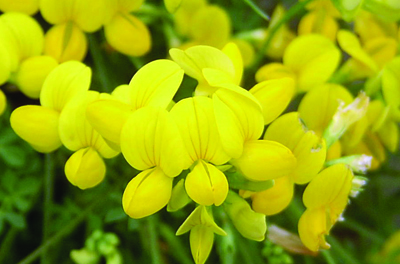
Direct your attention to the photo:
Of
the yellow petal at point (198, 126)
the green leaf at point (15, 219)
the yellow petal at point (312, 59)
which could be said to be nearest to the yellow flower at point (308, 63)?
the yellow petal at point (312, 59)

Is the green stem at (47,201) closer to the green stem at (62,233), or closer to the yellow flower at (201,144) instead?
the green stem at (62,233)

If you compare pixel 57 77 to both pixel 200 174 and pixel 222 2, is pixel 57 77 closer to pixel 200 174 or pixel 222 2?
pixel 200 174

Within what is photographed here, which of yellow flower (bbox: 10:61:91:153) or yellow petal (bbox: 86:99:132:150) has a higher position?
yellow petal (bbox: 86:99:132:150)

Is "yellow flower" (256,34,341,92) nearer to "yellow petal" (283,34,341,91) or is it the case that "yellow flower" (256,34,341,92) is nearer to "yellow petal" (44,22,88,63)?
"yellow petal" (283,34,341,91)

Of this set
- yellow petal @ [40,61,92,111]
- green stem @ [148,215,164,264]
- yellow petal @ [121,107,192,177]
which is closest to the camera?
yellow petal @ [121,107,192,177]

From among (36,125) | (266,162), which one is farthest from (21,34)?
(266,162)

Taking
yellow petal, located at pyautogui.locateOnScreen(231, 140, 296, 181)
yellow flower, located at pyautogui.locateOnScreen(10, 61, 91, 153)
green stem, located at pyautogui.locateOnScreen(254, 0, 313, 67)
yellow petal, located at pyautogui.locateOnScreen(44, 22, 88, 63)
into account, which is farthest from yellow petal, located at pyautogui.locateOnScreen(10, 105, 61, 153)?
green stem, located at pyautogui.locateOnScreen(254, 0, 313, 67)

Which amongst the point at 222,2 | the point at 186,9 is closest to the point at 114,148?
the point at 186,9
